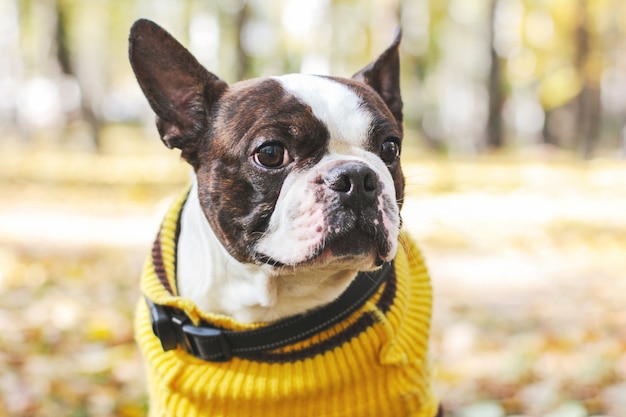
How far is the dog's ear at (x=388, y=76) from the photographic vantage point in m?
3.26

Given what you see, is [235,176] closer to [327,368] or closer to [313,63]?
[327,368]

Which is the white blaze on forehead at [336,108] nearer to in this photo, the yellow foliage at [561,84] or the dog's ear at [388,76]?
the dog's ear at [388,76]

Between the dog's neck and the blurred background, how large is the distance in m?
1.32

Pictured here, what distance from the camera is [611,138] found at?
42188 mm

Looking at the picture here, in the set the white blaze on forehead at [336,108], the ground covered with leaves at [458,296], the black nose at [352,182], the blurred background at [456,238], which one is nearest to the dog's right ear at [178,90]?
the white blaze on forehead at [336,108]

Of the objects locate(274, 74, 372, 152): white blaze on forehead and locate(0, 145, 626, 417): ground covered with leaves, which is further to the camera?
locate(0, 145, 626, 417): ground covered with leaves

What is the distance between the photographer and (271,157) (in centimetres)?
261

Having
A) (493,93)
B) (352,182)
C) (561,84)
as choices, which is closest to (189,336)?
(352,182)

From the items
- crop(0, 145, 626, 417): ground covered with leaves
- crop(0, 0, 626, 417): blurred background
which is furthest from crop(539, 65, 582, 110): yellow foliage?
crop(0, 145, 626, 417): ground covered with leaves

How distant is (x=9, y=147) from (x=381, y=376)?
78.6 feet

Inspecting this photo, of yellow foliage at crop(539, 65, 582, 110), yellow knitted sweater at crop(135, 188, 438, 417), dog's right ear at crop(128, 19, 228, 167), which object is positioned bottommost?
yellow knitted sweater at crop(135, 188, 438, 417)

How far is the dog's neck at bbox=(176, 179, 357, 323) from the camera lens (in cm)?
280

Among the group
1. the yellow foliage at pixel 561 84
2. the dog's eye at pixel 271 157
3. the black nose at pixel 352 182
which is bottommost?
the black nose at pixel 352 182

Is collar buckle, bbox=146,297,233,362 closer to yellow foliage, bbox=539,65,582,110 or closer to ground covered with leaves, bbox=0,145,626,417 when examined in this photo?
ground covered with leaves, bbox=0,145,626,417
